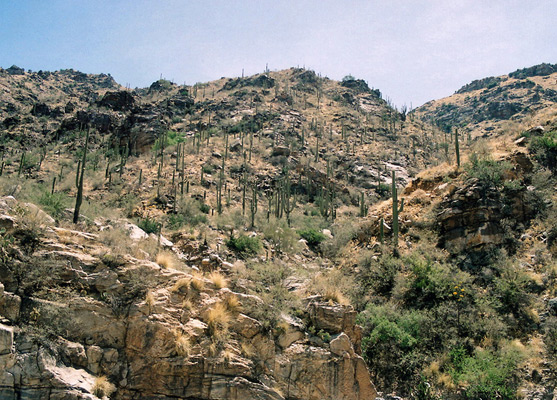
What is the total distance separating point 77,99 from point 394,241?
62.9 metres

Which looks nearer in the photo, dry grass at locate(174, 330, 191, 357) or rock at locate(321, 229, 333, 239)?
dry grass at locate(174, 330, 191, 357)

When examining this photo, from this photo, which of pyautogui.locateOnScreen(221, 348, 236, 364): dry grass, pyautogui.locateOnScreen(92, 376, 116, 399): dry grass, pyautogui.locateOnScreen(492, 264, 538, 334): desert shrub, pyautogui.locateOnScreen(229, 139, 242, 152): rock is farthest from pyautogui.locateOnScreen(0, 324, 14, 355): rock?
pyautogui.locateOnScreen(229, 139, 242, 152): rock

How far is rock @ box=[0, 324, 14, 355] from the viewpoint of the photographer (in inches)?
293

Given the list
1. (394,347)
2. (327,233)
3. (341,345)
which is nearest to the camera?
(341,345)

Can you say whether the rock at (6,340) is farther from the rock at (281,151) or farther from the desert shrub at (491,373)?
the rock at (281,151)

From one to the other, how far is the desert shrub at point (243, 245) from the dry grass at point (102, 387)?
54.1ft

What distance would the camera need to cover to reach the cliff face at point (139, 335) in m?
8.07

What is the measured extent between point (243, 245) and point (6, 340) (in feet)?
59.8

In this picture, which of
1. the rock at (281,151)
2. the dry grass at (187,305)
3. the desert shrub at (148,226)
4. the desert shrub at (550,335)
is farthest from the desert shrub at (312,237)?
the rock at (281,151)

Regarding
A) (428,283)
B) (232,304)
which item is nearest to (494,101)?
(428,283)

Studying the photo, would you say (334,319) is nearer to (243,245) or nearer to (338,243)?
(338,243)

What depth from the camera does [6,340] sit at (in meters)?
7.52

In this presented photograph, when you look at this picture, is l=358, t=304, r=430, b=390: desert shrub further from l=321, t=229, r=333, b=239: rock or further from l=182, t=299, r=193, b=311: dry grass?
l=321, t=229, r=333, b=239: rock

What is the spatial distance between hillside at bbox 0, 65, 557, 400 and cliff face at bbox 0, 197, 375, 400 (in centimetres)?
3
